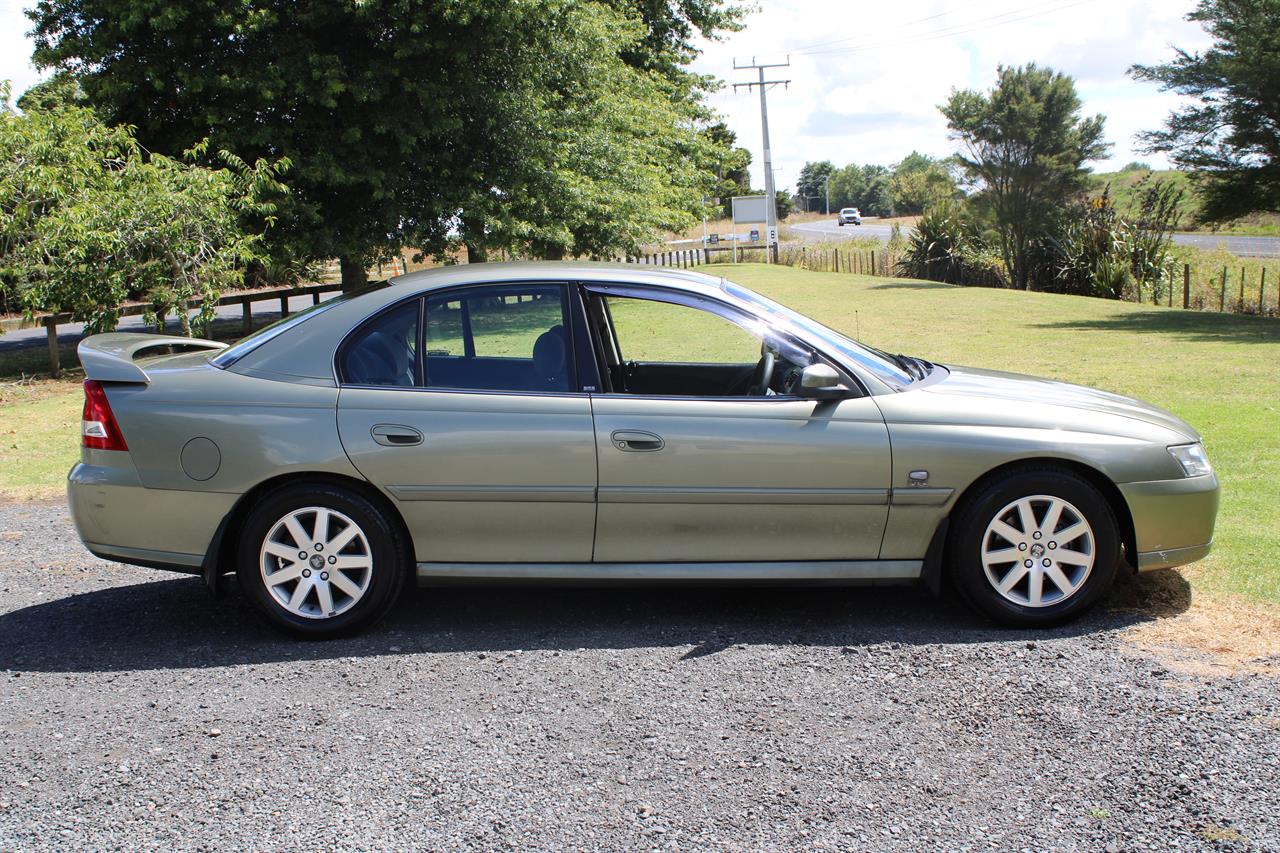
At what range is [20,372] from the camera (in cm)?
1777

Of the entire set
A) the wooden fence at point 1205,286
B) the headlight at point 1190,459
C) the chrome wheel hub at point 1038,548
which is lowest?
the wooden fence at point 1205,286

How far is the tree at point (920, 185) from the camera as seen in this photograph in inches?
1581

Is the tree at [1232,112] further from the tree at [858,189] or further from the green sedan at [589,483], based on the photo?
the tree at [858,189]

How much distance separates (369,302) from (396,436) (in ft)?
2.22

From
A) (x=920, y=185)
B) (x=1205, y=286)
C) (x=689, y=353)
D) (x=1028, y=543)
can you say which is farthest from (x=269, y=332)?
(x=920, y=185)

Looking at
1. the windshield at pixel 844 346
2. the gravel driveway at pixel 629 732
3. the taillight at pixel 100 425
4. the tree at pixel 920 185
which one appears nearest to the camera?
the gravel driveway at pixel 629 732

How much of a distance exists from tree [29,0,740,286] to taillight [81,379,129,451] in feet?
42.9

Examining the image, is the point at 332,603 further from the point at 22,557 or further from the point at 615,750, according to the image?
the point at 22,557

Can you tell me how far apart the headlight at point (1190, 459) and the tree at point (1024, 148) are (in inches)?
1224

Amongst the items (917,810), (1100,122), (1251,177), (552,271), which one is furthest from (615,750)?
(1100,122)

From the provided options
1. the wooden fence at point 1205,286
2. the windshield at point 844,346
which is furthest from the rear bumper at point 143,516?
the wooden fence at point 1205,286

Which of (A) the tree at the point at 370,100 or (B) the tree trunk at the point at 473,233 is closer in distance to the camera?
(A) the tree at the point at 370,100

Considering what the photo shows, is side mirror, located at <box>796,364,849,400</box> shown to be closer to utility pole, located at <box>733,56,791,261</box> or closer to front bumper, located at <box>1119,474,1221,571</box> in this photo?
front bumper, located at <box>1119,474,1221,571</box>

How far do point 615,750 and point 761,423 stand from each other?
1.61m
